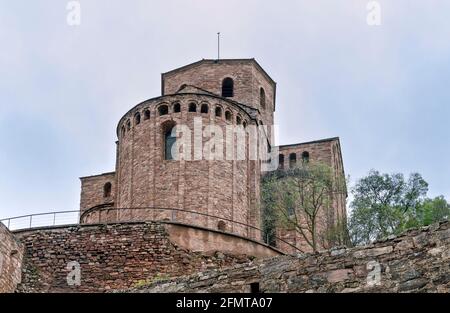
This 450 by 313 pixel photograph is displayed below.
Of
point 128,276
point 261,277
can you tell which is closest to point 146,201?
point 128,276

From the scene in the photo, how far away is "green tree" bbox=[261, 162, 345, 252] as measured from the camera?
38.1m

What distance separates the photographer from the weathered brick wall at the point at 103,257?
89.6 ft

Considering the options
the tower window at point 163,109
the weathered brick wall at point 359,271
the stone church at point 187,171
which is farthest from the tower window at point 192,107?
the weathered brick wall at point 359,271

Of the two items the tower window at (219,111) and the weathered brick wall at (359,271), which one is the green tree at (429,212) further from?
the weathered brick wall at (359,271)

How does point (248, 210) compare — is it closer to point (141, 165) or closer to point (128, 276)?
point (141, 165)

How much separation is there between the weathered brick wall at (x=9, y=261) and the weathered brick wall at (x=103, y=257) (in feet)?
1.48

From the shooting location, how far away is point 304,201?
37.9 meters

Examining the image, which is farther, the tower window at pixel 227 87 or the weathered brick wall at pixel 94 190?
the tower window at pixel 227 87

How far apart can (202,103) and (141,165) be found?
4.12m

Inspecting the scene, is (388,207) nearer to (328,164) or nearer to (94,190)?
(328,164)

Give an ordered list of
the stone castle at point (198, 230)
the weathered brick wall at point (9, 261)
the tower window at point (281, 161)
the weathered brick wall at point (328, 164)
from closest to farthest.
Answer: the stone castle at point (198, 230) < the weathered brick wall at point (9, 261) < the weathered brick wall at point (328, 164) < the tower window at point (281, 161)

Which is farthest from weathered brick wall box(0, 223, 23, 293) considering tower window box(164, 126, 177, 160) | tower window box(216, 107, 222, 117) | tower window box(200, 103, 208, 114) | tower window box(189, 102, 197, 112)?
tower window box(216, 107, 222, 117)

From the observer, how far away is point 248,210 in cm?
3934
